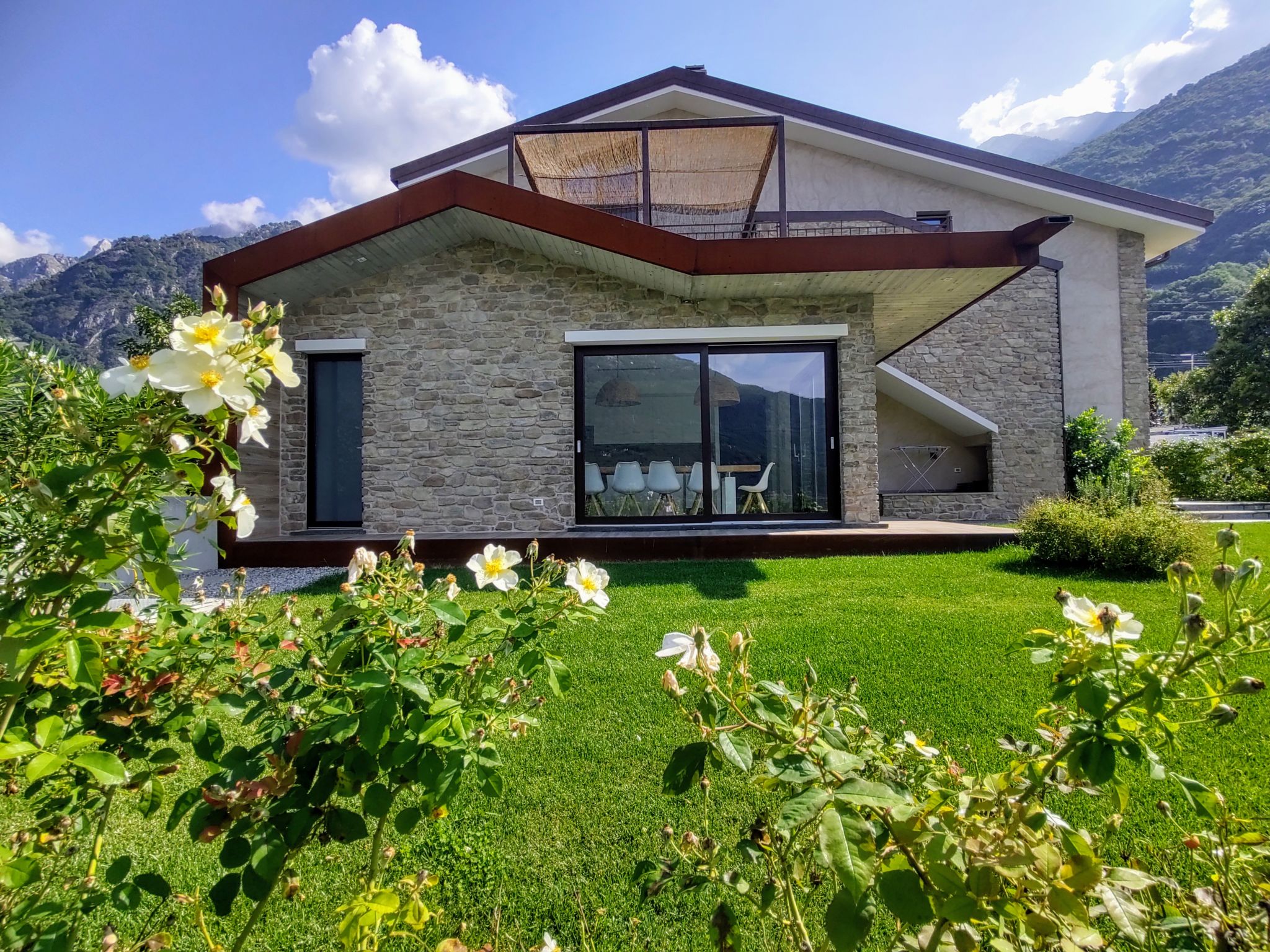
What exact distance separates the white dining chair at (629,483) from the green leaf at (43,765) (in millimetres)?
6945

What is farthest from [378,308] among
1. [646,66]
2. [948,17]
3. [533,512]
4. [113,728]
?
[948,17]

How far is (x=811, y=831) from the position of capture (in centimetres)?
110

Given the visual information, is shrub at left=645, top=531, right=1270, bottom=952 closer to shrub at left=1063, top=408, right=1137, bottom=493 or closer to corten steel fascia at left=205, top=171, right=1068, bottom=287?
corten steel fascia at left=205, top=171, right=1068, bottom=287

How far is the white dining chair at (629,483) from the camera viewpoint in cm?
773

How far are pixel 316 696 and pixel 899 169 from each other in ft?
49.3

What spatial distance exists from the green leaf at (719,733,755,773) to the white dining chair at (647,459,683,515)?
22.6 ft

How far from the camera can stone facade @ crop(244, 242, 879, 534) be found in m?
7.38

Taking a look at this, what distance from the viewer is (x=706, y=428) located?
301 inches

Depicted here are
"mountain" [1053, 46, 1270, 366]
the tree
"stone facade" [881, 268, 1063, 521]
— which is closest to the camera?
"stone facade" [881, 268, 1063, 521]

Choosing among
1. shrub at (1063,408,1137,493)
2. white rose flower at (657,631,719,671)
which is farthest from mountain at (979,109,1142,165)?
white rose flower at (657,631,719,671)

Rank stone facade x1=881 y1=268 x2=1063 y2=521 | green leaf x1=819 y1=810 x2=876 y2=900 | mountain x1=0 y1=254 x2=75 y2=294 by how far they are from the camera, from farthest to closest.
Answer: mountain x1=0 y1=254 x2=75 y2=294
stone facade x1=881 y1=268 x2=1063 y2=521
green leaf x1=819 y1=810 x2=876 y2=900

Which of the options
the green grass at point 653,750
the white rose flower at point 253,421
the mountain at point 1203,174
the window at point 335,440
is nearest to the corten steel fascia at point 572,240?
the window at point 335,440

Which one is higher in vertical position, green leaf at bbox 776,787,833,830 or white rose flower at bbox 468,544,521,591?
white rose flower at bbox 468,544,521,591

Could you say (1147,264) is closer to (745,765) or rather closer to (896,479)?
(896,479)
